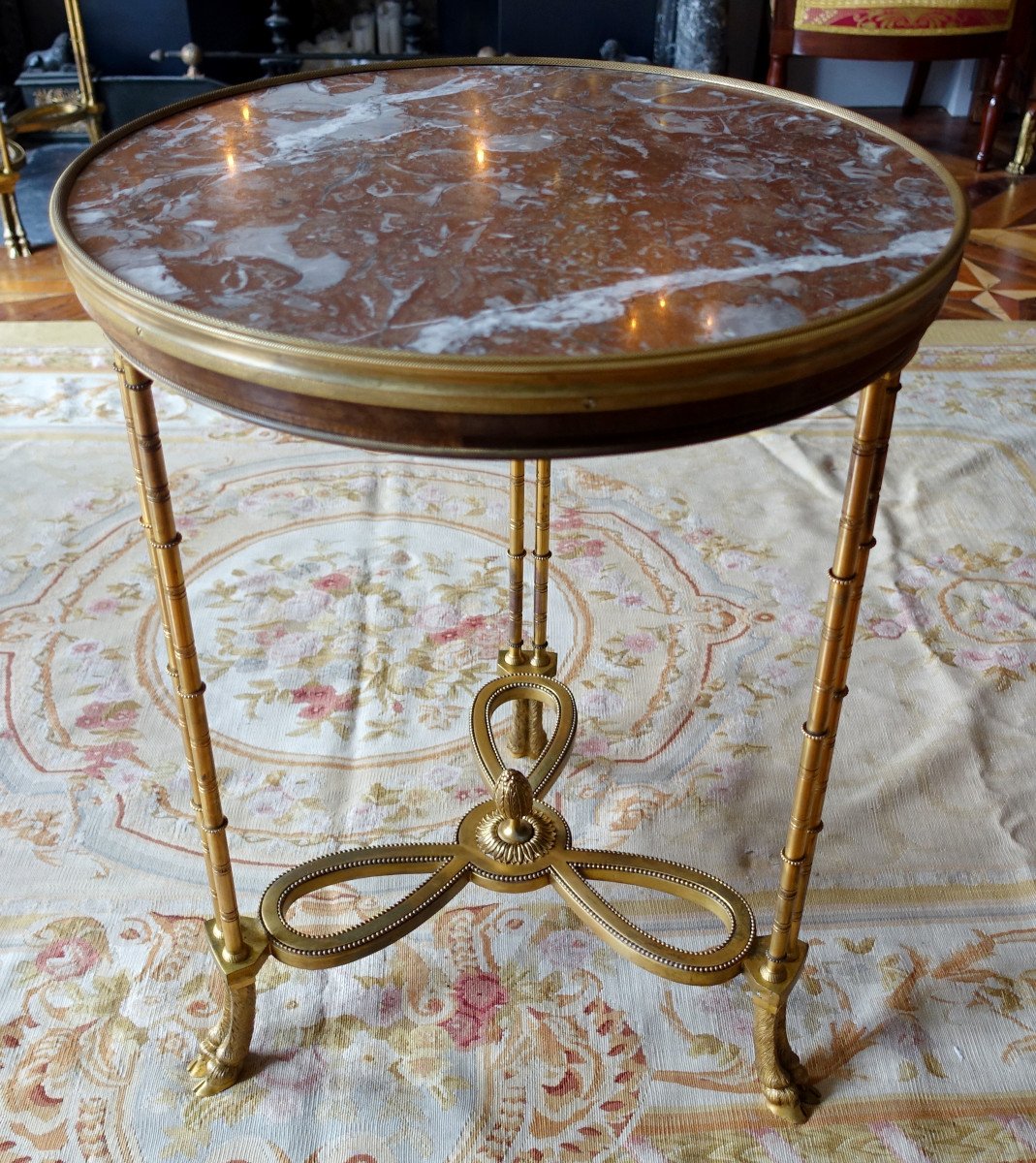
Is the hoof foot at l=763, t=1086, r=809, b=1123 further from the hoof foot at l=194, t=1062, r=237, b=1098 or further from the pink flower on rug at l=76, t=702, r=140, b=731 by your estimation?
the pink flower on rug at l=76, t=702, r=140, b=731

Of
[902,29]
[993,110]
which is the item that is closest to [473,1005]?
[902,29]

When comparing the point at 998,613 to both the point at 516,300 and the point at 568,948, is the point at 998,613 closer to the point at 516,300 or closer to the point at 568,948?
the point at 568,948

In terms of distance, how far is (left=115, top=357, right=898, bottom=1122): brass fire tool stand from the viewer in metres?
0.72

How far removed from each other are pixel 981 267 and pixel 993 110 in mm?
720

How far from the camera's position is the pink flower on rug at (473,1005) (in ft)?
3.05

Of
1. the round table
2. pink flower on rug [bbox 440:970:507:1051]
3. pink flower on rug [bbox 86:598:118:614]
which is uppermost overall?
the round table

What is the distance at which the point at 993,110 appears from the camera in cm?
286

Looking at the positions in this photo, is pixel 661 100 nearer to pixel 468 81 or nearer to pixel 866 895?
pixel 468 81

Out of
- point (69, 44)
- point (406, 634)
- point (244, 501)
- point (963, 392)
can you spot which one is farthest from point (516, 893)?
point (69, 44)

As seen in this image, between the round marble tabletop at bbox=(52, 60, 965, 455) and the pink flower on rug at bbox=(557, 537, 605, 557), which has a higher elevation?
the round marble tabletop at bbox=(52, 60, 965, 455)

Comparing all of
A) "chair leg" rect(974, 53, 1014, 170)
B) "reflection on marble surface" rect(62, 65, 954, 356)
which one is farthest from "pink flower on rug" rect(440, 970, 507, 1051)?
"chair leg" rect(974, 53, 1014, 170)

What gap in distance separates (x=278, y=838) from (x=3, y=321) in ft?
4.51

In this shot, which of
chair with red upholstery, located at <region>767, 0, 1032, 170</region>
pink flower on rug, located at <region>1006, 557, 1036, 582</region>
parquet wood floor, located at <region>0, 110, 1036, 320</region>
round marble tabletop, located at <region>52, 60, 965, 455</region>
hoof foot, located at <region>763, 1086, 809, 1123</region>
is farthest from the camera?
chair with red upholstery, located at <region>767, 0, 1032, 170</region>

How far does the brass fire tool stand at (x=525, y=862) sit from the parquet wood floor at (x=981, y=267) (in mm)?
1410
